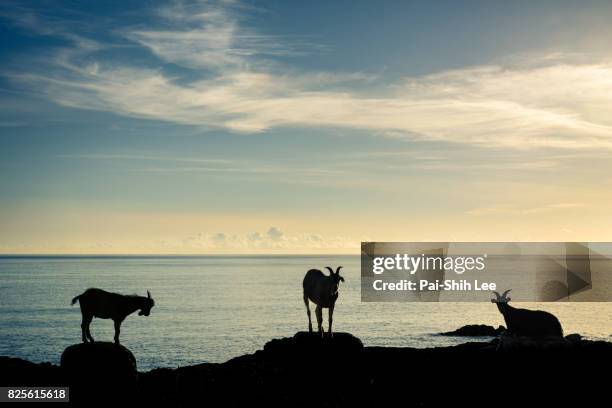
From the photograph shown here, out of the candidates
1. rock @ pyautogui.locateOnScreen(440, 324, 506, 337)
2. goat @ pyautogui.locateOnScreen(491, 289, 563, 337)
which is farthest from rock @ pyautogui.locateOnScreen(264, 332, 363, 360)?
rock @ pyautogui.locateOnScreen(440, 324, 506, 337)

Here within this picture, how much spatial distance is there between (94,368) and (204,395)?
Answer: 3946mm

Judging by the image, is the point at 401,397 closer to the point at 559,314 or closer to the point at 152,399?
the point at 152,399

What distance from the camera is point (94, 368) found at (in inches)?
861

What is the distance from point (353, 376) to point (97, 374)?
31.3 feet

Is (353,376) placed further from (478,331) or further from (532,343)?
(478,331)

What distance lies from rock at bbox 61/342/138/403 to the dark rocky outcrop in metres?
0.03

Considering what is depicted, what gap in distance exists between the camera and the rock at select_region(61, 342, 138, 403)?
71.2 ft

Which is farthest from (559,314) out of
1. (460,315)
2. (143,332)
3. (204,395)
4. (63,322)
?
(204,395)

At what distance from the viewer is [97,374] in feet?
71.8

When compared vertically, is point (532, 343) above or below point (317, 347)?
above

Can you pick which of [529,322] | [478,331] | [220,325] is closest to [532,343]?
[529,322]

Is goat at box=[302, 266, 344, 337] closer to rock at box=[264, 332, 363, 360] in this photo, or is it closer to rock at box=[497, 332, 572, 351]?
rock at box=[264, 332, 363, 360]

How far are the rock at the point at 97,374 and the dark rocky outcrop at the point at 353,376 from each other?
0.03 m

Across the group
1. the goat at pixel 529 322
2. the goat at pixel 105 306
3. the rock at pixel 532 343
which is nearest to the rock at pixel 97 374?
the goat at pixel 105 306
